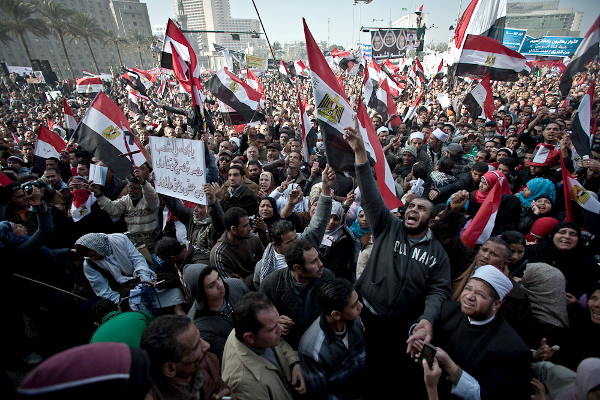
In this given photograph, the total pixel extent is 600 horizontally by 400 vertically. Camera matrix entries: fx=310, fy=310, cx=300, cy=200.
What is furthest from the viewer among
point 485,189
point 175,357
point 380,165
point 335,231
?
point 485,189

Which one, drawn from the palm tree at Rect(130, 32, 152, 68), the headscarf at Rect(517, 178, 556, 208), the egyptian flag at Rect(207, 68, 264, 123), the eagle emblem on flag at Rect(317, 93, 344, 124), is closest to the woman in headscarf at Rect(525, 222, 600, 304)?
the headscarf at Rect(517, 178, 556, 208)

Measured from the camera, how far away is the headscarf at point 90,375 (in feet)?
2.75

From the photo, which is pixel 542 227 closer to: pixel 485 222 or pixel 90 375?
pixel 485 222

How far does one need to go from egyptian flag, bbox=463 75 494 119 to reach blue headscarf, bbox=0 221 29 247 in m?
8.99

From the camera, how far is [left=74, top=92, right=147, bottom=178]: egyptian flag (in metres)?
4.76

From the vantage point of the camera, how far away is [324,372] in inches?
77.7

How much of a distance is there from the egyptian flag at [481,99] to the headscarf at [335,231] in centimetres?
620

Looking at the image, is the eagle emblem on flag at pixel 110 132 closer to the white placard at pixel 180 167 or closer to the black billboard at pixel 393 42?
the white placard at pixel 180 167

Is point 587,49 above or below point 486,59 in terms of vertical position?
above

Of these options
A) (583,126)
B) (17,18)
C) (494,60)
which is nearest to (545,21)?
(494,60)

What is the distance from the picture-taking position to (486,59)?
6.11m

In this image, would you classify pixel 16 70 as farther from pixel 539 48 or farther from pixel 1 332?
pixel 539 48

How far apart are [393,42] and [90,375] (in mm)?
23213

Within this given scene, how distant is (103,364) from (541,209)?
476cm
